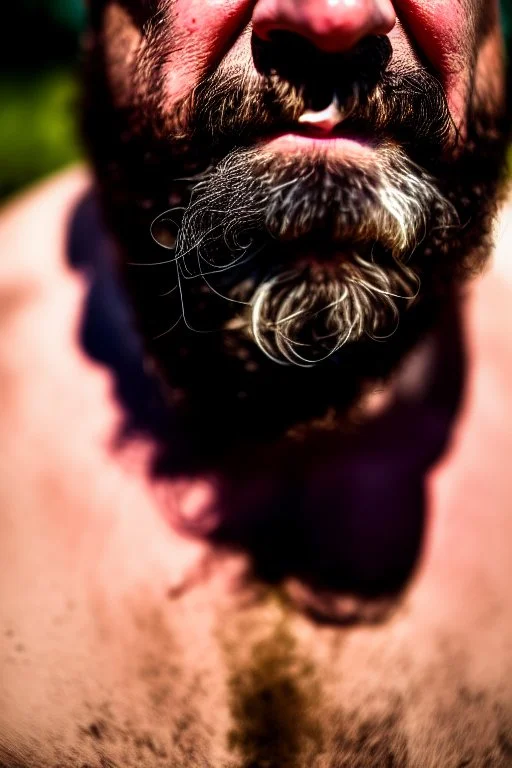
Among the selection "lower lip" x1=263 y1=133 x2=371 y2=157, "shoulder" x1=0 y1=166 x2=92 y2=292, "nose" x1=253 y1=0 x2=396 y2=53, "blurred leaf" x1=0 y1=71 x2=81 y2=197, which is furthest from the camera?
"blurred leaf" x1=0 y1=71 x2=81 y2=197

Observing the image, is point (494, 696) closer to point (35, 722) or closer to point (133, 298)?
point (35, 722)

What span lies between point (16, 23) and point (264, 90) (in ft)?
19.0

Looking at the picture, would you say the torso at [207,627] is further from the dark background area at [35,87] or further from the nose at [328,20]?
the dark background area at [35,87]

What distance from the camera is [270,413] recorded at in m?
1.29

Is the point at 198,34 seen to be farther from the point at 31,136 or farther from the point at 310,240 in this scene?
the point at 31,136

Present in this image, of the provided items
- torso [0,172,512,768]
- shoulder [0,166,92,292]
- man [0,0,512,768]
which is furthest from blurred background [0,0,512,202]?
torso [0,172,512,768]

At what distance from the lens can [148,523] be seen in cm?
140

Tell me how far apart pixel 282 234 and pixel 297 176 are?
0.08 meters

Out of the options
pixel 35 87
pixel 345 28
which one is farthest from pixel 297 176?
pixel 35 87

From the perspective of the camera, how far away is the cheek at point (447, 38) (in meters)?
0.91

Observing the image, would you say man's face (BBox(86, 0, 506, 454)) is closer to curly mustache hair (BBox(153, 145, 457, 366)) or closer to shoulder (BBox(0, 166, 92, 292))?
curly mustache hair (BBox(153, 145, 457, 366))

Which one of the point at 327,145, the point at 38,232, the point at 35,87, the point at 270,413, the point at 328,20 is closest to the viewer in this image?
the point at 328,20

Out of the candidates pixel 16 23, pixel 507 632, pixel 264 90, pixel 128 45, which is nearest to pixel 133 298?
pixel 128 45

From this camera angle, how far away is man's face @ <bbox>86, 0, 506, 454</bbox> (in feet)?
2.83
